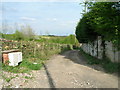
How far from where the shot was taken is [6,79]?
12.6 ft

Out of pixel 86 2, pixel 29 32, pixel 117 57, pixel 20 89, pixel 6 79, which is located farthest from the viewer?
pixel 29 32

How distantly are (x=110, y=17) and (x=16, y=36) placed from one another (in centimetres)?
1074

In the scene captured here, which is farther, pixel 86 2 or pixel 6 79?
pixel 86 2

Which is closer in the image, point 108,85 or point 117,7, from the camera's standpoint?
point 108,85

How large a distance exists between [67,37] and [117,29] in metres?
24.2

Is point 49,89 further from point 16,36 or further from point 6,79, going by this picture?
point 16,36

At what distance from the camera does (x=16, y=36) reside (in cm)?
1288

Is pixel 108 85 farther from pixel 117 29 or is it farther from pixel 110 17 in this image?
pixel 110 17

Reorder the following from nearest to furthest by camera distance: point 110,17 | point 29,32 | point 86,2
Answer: point 110,17
point 86,2
point 29,32

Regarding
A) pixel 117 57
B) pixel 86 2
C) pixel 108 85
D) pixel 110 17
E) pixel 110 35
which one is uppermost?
pixel 86 2

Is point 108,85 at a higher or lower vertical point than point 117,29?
lower

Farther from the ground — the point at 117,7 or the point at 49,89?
the point at 117,7

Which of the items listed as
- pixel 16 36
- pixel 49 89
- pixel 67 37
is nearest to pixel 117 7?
pixel 49 89

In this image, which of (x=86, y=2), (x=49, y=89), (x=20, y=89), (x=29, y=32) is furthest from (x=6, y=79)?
(x=29, y=32)
